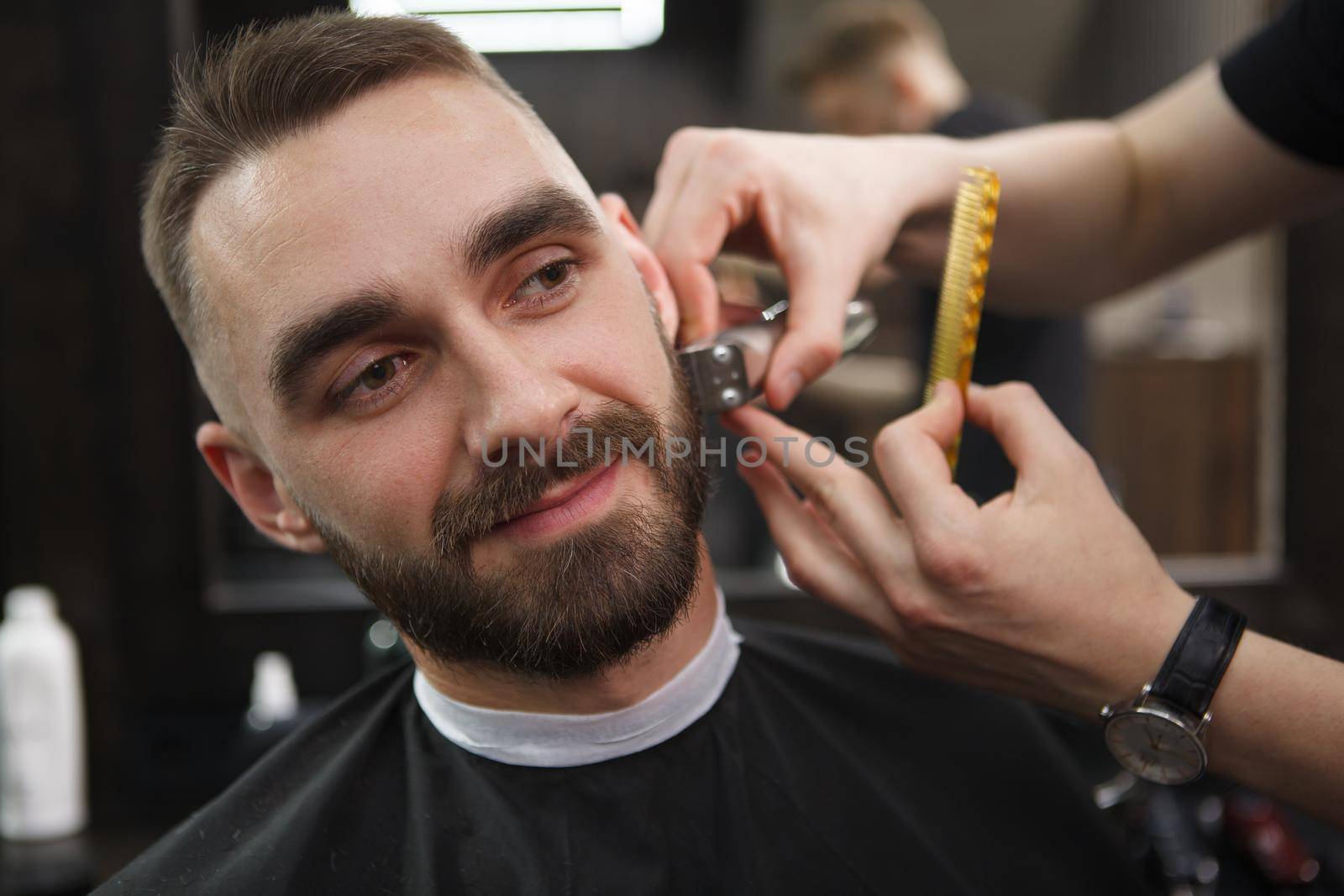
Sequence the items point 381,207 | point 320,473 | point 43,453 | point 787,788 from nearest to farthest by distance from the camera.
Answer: point 381,207
point 320,473
point 787,788
point 43,453

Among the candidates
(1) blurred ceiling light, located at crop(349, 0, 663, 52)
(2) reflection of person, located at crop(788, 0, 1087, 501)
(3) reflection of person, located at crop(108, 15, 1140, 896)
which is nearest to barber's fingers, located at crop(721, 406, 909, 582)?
(3) reflection of person, located at crop(108, 15, 1140, 896)

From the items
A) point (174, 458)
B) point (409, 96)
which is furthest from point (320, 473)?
point (174, 458)

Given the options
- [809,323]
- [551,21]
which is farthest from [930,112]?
[809,323]

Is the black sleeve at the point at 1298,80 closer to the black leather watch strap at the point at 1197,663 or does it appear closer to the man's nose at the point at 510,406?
the black leather watch strap at the point at 1197,663

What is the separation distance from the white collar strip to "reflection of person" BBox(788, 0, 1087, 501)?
1210 millimetres

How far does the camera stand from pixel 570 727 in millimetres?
1383

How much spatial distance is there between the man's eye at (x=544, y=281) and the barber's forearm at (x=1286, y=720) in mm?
893

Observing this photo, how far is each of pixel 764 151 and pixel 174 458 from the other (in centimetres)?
230

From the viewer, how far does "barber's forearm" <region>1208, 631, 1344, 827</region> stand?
1098 millimetres

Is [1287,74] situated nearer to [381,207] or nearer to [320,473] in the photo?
[381,207]

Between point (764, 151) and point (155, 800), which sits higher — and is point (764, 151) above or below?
above

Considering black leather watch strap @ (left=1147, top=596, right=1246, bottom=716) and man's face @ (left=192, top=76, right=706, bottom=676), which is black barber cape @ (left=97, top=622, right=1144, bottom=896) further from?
black leather watch strap @ (left=1147, top=596, right=1246, bottom=716)

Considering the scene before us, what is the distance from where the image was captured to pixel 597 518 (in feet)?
3.97

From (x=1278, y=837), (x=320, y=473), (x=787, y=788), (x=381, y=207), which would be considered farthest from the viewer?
(x=1278, y=837)
